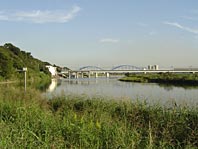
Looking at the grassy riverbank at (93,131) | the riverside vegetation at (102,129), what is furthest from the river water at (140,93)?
the grassy riverbank at (93,131)

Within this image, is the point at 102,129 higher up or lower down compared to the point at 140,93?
higher up

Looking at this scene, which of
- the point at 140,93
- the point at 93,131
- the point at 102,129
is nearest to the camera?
the point at 93,131

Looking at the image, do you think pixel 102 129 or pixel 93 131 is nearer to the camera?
pixel 93 131

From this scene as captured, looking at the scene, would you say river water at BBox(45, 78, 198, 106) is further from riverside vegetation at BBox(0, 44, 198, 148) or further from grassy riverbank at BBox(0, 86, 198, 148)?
grassy riverbank at BBox(0, 86, 198, 148)

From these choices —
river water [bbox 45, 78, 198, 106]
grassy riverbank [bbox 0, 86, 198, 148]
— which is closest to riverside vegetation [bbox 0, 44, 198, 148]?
grassy riverbank [bbox 0, 86, 198, 148]

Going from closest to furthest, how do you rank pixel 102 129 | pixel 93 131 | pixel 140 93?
pixel 93 131 < pixel 102 129 < pixel 140 93

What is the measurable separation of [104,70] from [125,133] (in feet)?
298

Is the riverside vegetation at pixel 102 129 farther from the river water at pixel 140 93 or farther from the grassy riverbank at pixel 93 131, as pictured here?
the river water at pixel 140 93

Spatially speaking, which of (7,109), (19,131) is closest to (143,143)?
(19,131)

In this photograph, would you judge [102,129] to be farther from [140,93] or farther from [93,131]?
[140,93]

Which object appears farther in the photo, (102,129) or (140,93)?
(140,93)

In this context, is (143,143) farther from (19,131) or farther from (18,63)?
(18,63)

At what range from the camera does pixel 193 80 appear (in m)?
51.2

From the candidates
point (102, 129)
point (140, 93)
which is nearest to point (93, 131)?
point (102, 129)
